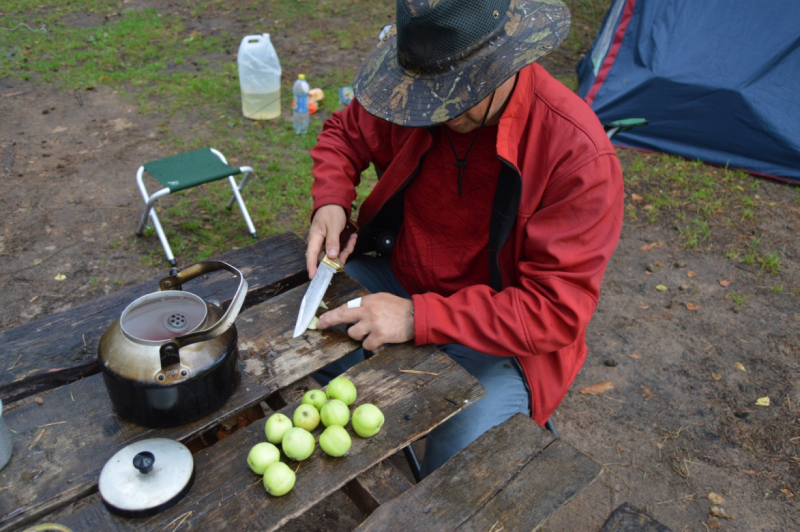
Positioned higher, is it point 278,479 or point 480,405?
point 278,479

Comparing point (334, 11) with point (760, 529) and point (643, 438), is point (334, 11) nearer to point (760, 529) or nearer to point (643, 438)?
point (643, 438)

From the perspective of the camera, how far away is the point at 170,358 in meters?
1.53

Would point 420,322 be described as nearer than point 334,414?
No

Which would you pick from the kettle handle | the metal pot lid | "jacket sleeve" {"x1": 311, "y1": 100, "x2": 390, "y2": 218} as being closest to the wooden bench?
the metal pot lid

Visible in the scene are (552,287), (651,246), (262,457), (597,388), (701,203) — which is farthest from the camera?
(701,203)

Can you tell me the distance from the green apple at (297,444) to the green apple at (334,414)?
3.6 inches

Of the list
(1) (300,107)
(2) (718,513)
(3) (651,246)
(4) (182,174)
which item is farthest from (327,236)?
(1) (300,107)

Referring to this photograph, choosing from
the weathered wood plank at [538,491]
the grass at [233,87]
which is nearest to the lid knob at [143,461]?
the weathered wood plank at [538,491]

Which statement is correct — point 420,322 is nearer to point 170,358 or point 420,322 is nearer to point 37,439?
point 170,358

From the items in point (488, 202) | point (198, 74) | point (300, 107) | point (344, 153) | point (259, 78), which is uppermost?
point (488, 202)

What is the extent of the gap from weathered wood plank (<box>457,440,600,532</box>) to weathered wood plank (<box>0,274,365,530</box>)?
73cm

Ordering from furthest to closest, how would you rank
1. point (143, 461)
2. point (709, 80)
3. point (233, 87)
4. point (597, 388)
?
point (233, 87), point (709, 80), point (597, 388), point (143, 461)

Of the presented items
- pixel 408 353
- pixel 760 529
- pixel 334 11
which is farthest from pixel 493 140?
pixel 334 11

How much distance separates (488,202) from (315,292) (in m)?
0.80
